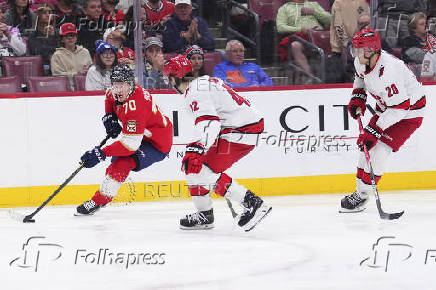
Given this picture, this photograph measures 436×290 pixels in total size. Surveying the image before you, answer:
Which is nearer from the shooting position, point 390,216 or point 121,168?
point 390,216

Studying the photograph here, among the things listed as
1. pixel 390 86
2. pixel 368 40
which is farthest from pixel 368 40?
pixel 390 86

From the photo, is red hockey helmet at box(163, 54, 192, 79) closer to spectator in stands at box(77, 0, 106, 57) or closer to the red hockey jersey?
the red hockey jersey

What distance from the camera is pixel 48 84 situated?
6.28 meters

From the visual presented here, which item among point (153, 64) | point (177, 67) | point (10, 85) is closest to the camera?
point (177, 67)

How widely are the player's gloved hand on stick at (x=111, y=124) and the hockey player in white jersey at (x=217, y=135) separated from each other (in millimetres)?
928

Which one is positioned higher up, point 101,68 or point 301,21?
point 301,21

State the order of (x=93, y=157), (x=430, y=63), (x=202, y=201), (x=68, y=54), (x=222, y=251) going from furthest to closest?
(x=430, y=63) < (x=68, y=54) < (x=93, y=157) < (x=202, y=201) < (x=222, y=251)

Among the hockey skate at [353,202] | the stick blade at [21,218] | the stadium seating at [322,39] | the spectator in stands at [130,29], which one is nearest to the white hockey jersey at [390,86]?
the hockey skate at [353,202]

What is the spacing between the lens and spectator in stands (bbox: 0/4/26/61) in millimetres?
6285

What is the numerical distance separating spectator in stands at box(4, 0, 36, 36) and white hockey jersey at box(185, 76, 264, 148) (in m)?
2.18

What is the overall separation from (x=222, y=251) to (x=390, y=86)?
1.71m

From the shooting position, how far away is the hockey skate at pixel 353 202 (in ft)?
18.4

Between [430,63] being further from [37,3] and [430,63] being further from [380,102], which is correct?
[37,3]
